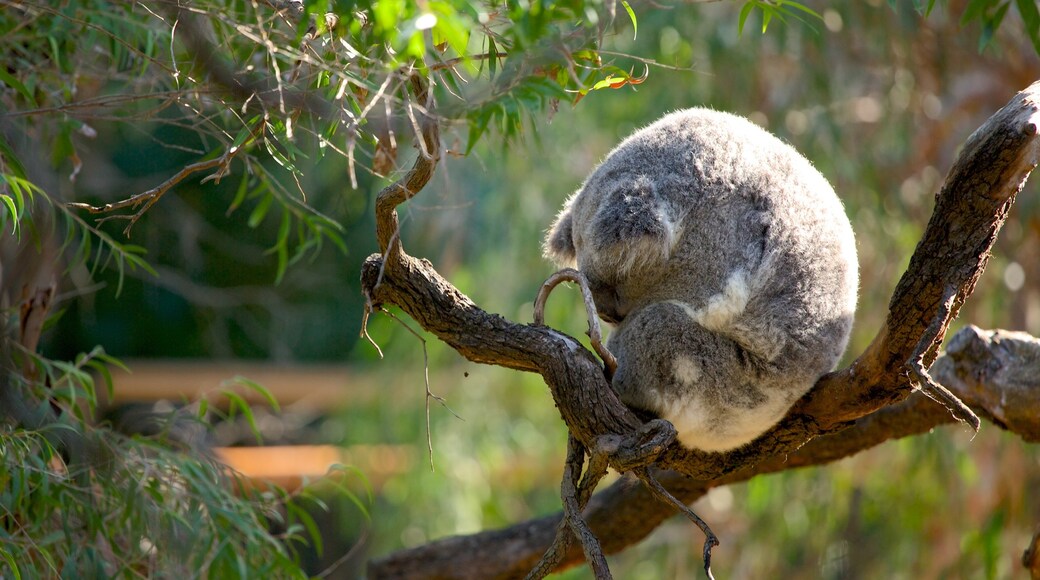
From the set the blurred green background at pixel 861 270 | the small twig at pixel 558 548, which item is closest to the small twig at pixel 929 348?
the small twig at pixel 558 548

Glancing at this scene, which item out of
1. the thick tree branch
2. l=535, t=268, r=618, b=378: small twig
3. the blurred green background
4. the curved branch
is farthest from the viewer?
the blurred green background

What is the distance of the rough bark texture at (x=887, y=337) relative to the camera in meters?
1.78

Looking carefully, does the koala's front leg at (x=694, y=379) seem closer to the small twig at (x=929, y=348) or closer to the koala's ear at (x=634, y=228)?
the koala's ear at (x=634, y=228)

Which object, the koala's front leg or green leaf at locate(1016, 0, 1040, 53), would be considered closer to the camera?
green leaf at locate(1016, 0, 1040, 53)

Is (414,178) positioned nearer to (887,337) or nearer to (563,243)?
(563,243)

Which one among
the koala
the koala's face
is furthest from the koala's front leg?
the koala's face

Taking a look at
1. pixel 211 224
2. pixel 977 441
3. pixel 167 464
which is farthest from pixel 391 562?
pixel 211 224

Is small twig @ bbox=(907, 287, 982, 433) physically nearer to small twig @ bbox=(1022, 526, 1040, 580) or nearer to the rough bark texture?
the rough bark texture

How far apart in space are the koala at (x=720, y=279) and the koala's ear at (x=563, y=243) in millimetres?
243

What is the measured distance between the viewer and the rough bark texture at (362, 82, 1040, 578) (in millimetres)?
1776

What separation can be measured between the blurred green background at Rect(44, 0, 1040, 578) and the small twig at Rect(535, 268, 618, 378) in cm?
212

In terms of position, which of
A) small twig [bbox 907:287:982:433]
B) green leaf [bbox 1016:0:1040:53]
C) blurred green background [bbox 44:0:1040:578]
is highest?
green leaf [bbox 1016:0:1040:53]

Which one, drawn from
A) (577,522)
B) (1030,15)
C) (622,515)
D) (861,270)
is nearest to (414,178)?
(577,522)

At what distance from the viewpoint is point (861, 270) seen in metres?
5.33
